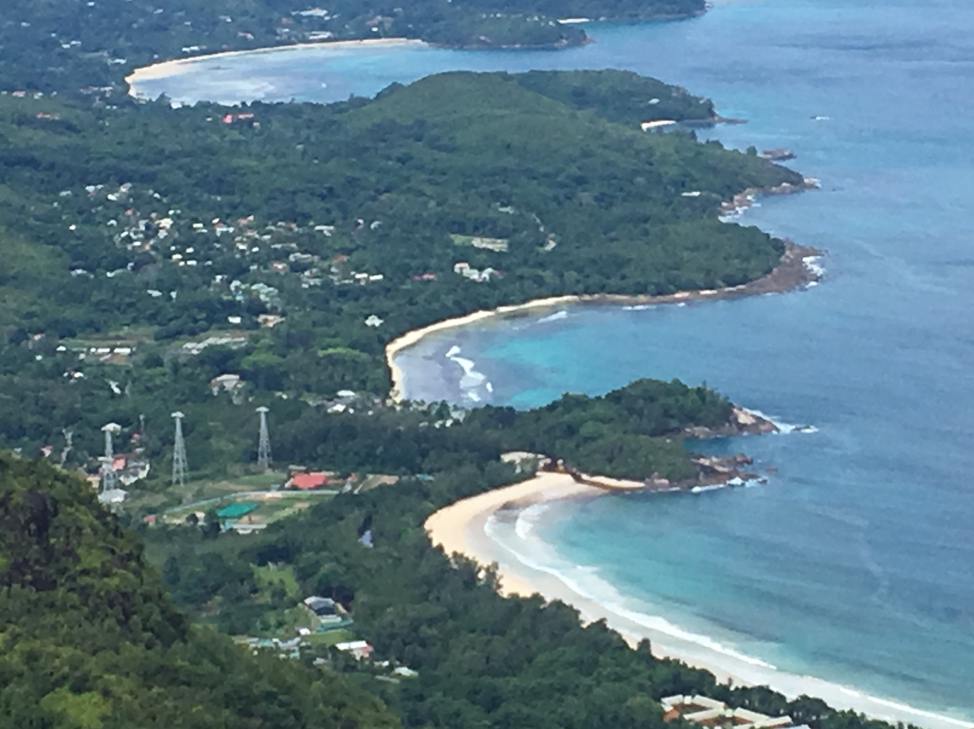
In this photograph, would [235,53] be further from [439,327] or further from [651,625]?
[651,625]

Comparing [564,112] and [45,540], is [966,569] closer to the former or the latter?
[45,540]

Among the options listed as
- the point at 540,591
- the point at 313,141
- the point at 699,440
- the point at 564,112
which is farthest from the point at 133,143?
the point at 540,591

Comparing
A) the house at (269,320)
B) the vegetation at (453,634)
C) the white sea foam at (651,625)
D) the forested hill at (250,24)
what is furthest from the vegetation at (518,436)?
the forested hill at (250,24)

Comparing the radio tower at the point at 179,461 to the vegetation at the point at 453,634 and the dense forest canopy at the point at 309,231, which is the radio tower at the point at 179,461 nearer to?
the dense forest canopy at the point at 309,231

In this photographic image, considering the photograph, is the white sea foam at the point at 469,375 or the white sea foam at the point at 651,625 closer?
the white sea foam at the point at 651,625

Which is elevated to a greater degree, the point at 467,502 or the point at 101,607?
the point at 101,607

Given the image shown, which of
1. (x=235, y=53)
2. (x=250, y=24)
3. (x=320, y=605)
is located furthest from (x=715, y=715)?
(x=250, y=24)

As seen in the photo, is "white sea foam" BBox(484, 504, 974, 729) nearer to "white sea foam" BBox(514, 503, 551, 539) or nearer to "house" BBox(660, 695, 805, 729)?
"white sea foam" BBox(514, 503, 551, 539)
